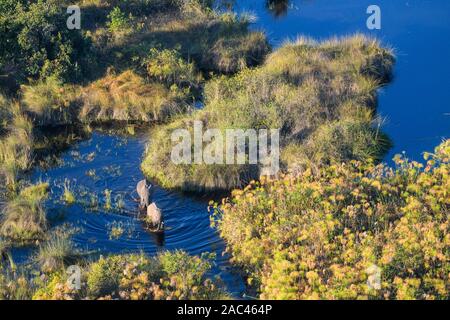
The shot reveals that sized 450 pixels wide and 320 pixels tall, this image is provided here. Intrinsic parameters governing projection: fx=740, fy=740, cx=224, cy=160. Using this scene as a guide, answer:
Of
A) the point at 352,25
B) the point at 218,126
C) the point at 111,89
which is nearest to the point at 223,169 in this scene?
the point at 218,126

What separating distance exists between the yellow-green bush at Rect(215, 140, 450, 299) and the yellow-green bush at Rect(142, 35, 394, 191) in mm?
854

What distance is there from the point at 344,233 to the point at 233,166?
3674mm

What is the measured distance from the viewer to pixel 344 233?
12.2m

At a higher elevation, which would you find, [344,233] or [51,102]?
[51,102]

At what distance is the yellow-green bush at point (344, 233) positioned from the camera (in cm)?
1080

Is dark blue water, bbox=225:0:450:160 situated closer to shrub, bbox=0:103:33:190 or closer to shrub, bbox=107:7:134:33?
shrub, bbox=107:7:134:33

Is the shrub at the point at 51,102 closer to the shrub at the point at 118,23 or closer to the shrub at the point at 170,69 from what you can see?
the shrub at the point at 170,69

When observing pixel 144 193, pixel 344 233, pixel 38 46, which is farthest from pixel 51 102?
pixel 344 233

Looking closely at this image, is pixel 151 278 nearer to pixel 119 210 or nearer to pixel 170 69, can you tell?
pixel 119 210

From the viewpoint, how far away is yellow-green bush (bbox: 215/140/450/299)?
425 inches

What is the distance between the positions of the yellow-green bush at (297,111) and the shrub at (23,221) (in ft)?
9.13

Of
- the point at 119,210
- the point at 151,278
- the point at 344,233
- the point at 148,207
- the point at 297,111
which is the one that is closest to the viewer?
the point at 151,278

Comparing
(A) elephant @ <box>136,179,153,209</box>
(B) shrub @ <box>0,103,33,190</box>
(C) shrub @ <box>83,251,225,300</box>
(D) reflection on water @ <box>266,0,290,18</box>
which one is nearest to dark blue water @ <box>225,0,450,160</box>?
(D) reflection on water @ <box>266,0,290,18</box>

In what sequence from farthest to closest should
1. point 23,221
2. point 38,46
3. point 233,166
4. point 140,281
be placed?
point 38,46
point 233,166
point 23,221
point 140,281
